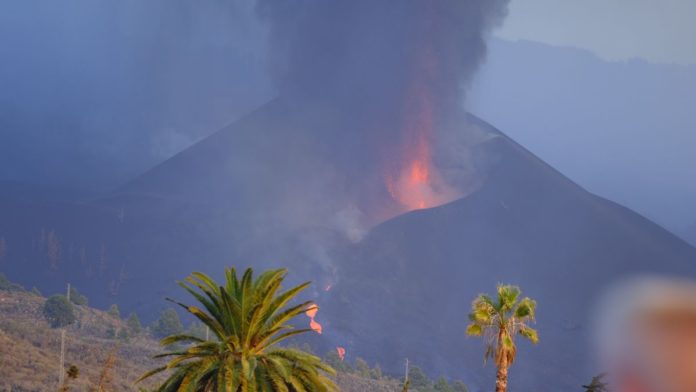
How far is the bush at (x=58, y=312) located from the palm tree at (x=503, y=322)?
71.0m

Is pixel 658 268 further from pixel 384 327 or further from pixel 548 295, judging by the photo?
pixel 384 327

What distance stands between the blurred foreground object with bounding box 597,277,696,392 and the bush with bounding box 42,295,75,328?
303 ft

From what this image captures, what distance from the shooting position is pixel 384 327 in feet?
507

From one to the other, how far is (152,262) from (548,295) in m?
111

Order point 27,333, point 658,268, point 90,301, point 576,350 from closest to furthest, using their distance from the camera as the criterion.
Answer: point 27,333, point 576,350, point 90,301, point 658,268

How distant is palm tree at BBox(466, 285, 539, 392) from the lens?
29078 millimetres

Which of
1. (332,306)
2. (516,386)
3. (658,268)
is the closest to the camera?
(516,386)

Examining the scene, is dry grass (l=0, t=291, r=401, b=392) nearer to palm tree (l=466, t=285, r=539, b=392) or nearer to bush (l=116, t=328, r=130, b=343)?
bush (l=116, t=328, r=130, b=343)

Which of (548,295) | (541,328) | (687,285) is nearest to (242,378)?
(541,328)

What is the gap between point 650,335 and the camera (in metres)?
140

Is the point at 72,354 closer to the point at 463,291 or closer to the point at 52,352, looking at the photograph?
the point at 52,352

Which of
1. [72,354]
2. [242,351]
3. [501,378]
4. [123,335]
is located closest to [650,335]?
[123,335]

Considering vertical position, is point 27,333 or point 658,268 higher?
point 658,268

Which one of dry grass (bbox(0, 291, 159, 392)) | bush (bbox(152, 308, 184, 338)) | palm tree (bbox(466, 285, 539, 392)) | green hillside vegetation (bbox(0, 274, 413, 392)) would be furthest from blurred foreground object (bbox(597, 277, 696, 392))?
palm tree (bbox(466, 285, 539, 392))
